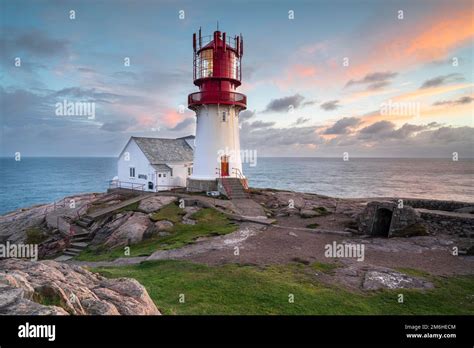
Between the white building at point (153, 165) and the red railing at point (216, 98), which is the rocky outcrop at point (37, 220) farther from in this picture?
the red railing at point (216, 98)

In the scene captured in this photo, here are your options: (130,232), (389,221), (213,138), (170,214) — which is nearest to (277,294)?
(389,221)

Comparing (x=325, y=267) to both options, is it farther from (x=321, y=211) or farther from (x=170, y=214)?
(x=170, y=214)

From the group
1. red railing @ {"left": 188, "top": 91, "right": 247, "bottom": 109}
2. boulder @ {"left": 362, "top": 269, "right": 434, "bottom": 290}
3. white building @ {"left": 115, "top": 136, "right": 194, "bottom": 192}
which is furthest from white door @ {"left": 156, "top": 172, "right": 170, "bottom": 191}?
boulder @ {"left": 362, "top": 269, "right": 434, "bottom": 290}

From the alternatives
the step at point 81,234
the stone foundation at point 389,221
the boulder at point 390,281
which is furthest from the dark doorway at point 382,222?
the step at point 81,234

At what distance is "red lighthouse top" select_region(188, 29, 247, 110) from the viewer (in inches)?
1091

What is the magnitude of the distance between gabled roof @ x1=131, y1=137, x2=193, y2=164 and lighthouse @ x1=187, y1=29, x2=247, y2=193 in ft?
18.0

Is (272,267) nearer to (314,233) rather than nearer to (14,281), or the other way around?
(314,233)

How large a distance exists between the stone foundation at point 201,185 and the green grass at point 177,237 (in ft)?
22.9

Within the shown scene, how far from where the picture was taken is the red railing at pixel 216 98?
27891 millimetres

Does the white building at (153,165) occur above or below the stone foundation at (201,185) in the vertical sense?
above

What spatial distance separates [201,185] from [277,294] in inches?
835

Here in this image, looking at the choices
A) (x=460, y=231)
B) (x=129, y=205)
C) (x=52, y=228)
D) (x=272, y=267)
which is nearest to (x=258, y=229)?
(x=272, y=267)

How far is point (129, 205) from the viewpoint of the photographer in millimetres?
26578
